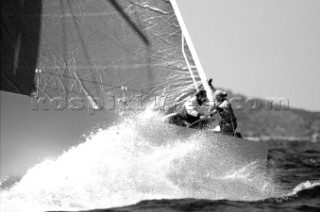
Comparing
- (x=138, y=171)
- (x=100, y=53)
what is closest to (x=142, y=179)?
(x=138, y=171)

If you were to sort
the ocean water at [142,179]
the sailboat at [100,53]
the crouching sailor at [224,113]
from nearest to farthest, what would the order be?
1. the ocean water at [142,179]
2. the crouching sailor at [224,113]
3. the sailboat at [100,53]

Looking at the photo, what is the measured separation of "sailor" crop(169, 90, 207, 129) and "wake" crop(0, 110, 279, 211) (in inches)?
20.0

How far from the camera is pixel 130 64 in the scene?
9.56 metres

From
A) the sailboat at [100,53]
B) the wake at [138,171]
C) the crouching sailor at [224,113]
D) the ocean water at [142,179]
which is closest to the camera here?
the ocean water at [142,179]

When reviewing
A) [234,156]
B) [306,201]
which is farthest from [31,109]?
[306,201]

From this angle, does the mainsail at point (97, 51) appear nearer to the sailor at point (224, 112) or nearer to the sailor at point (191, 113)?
the sailor at point (191, 113)

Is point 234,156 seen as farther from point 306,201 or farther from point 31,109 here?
point 31,109

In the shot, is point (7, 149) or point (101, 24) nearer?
point (7, 149)

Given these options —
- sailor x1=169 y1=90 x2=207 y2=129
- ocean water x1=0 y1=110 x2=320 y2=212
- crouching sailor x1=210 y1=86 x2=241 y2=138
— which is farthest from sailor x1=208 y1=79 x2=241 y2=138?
ocean water x1=0 y1=110 x2=320 y2=212

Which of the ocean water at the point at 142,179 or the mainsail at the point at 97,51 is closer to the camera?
the ocean water at the point at 142,179

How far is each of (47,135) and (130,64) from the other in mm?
1740

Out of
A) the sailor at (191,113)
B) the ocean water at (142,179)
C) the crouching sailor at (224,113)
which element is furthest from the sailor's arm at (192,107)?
the ocean water at (142,179)

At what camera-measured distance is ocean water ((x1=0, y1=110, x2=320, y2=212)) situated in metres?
7.33

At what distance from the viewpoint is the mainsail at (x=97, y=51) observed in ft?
31.1
